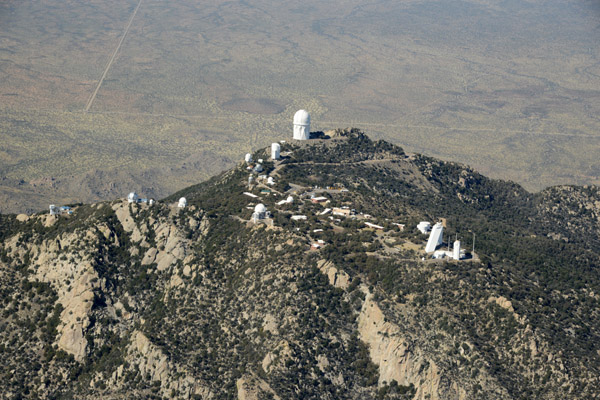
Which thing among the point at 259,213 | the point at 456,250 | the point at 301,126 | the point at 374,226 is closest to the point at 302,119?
the point at 301,126

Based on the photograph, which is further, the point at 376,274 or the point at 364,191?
the point at 364,191

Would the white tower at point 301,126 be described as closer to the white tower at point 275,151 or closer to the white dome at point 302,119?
the white dome at point 302,119

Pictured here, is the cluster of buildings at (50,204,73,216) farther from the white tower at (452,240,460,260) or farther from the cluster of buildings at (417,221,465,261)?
the white tower at (452,240,460,260)

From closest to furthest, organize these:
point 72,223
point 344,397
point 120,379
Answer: point 344,397, point 120,379, point 72,223

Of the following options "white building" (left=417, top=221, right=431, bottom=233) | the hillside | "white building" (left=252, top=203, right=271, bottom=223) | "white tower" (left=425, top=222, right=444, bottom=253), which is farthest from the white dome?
"white tower" (left=425, top=222, right=444, bottom=253)

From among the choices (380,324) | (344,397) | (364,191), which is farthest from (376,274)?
(364,191)

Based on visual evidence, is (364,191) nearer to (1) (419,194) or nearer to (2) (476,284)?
(1) (419,194)
